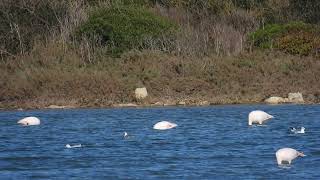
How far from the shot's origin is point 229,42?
5025cm

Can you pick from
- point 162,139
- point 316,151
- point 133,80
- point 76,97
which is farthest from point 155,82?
point 316,151

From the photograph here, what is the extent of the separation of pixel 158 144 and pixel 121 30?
76.7 feet

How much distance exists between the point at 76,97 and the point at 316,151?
2280cm

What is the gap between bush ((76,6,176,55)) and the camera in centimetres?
4959

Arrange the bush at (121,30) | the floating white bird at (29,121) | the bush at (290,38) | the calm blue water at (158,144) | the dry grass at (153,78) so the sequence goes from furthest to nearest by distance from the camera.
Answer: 1. the bush at (121,30)
2. the bush at (290,38)
3. the dry grass at (153,78)
4. the floating white bird at (29,121)
5. the calm blue water at (158,144)

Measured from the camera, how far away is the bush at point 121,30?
49.6 m

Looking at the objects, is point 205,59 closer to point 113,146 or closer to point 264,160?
point 113,146

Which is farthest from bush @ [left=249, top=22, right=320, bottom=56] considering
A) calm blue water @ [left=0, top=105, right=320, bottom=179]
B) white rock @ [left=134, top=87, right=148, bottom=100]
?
white rock @ [left=134, top=87, right=148, bottom=100]

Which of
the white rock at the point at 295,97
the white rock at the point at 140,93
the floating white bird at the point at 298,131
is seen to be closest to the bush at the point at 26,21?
the white rock at the point at 140,93

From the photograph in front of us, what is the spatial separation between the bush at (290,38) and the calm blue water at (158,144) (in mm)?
8082

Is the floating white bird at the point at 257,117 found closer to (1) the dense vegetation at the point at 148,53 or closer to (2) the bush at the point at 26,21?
(1) the dense vegetation at the point at 148,53

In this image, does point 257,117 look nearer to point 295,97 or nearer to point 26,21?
point 295,97

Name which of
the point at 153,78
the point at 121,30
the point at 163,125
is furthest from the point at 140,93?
the point at 163,125

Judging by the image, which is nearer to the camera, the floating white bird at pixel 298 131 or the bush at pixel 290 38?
the floating white bird at pixel 298 131
